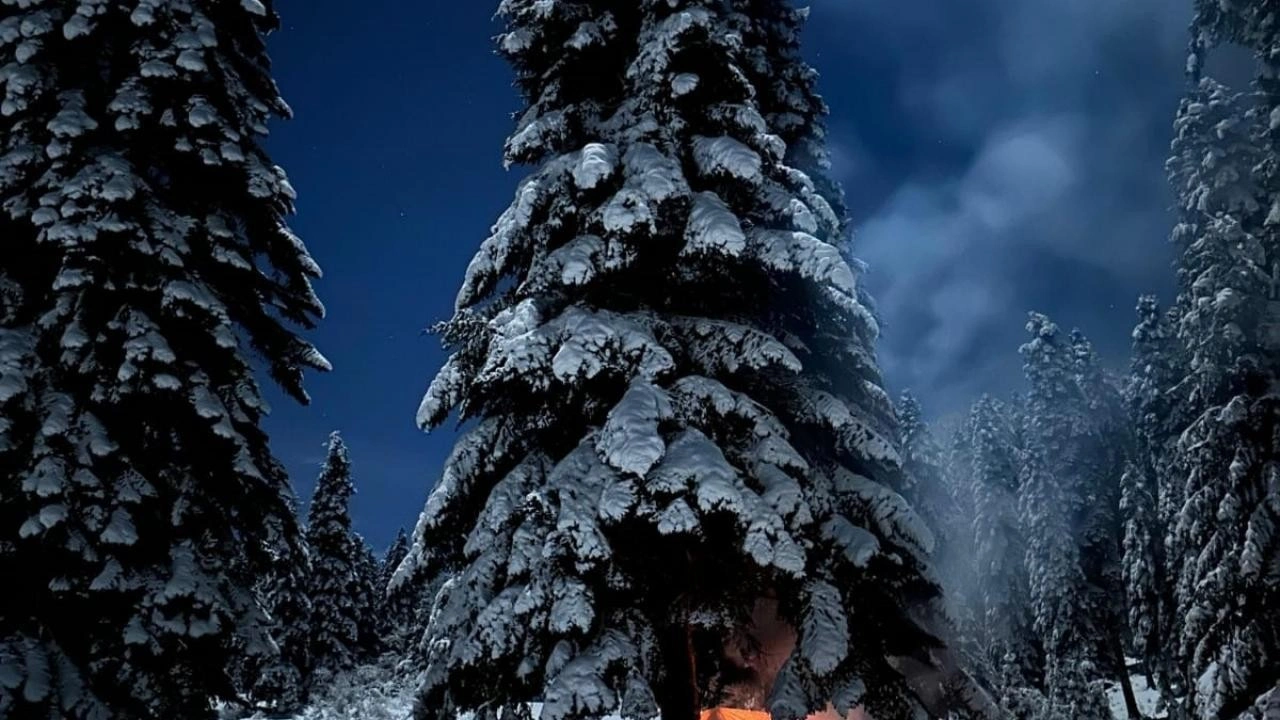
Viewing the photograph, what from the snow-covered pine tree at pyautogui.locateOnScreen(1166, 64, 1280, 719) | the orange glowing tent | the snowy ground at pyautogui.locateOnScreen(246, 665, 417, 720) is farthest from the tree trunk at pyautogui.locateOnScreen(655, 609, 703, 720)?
the snowy ground at pyautogui.locateOnScreen(246, 665, 417, 720)

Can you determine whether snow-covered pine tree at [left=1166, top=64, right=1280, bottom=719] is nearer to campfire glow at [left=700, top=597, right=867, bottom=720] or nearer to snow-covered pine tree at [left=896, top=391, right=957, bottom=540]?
snow-covered pine tree at [left=896, top=391, right=957, bottom=540]

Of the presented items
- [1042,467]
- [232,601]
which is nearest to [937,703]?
[232,601]

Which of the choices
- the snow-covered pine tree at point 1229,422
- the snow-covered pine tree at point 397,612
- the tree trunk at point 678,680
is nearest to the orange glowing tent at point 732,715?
the tree trunk at point 678,680

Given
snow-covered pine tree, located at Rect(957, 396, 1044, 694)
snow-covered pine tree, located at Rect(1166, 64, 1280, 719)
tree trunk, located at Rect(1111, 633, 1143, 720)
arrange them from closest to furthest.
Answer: snow-covered pine tree, located at Rect(1166, 64, 1280, 719) → tree trunk, located at Rect(1111, 633, 1143, 720) → snow-covered pine tree, located at Rect(957, 396, 1044, 694)

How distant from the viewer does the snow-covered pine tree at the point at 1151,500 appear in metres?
27.0

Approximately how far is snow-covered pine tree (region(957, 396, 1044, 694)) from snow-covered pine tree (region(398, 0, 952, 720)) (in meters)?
30.0

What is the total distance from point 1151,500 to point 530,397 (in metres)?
27.5

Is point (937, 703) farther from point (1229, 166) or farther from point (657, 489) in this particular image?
point (1229, 166)

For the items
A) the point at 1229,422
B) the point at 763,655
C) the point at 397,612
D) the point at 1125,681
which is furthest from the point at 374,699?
the point at 397,612

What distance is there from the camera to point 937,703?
1088 cm

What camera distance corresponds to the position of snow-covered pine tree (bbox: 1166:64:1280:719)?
640 inches

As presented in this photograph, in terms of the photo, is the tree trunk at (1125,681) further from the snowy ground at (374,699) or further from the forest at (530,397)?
the forest at (530,397)

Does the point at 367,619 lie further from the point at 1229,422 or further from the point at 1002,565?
the point at 1229,422

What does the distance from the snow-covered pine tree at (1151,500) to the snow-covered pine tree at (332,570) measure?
3598cm
